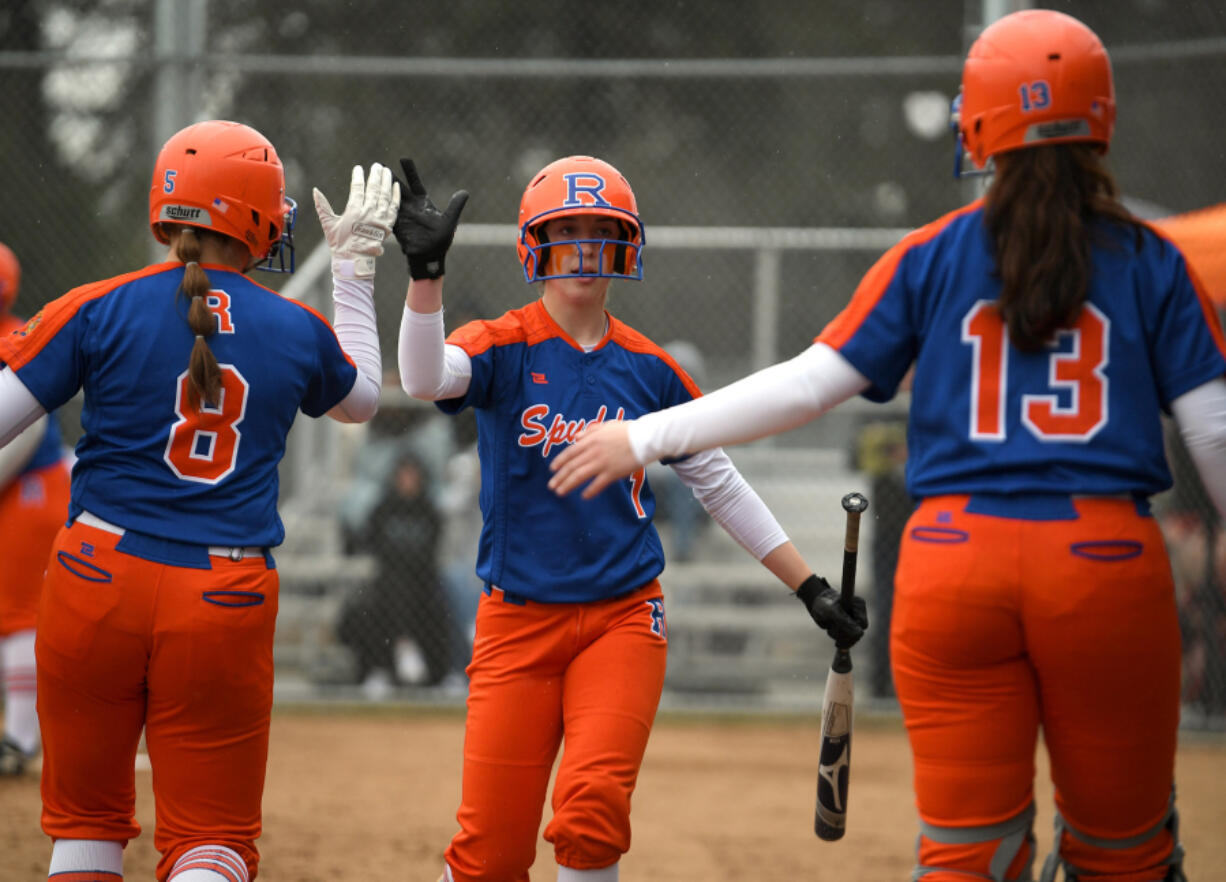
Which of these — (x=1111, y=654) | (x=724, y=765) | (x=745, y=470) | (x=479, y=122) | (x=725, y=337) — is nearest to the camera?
(x=1111, y=654)

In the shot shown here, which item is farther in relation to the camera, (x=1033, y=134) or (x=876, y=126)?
(x=876, y=126)

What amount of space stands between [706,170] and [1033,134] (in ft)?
32.9

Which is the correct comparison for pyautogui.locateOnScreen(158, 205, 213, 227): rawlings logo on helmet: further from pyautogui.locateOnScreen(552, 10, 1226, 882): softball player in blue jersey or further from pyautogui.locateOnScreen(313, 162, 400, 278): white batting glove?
pyautogui.locateOnScreen(552, 10, 1226, 882): softball player in blue jersey

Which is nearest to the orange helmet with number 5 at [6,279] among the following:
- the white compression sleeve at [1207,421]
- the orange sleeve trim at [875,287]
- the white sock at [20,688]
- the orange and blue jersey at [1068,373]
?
the white sock at [20,688]

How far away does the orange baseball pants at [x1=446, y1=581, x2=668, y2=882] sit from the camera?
3133 millimetres

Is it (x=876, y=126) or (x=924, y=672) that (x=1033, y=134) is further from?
(x=876, y=126)

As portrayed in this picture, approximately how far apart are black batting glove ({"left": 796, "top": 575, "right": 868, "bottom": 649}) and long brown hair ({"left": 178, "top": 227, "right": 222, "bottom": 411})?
4.84 ft

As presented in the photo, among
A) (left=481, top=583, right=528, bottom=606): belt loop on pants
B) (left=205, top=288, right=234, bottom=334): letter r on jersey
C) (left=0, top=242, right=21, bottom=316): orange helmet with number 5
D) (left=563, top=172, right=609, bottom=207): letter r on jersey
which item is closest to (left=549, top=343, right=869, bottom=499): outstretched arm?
(left=481, top=583, right=528, bottom=606): belt loop on pants

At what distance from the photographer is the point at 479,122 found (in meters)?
11.5

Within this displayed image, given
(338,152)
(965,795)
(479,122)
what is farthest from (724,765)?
(479,122)

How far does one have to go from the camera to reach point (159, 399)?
9.63 feet

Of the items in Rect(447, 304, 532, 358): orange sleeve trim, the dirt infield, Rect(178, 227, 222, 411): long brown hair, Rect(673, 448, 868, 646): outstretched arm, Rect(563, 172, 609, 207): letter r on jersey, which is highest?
Rect(563, 172, 609, 207): letter r on jersey

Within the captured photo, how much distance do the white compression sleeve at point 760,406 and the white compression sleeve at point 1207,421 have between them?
1.87ft

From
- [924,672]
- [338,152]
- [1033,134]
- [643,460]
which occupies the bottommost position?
[924,672]
